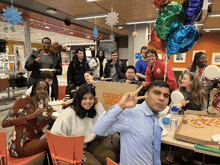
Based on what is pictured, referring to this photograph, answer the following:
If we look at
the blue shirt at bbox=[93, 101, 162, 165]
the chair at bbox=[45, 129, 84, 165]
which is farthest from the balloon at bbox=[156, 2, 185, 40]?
the chair at bbox=[45, 129, 84, 165]

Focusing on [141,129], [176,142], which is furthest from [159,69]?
[141,129]

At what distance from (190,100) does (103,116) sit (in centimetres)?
171

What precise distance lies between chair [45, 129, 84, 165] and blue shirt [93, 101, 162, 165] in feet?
0.98

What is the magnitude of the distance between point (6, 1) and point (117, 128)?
402 cm

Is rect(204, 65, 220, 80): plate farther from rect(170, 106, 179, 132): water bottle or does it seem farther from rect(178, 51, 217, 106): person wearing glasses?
rect(170, 106, 179, 132): water bottle

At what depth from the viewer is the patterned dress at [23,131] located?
5.35ft

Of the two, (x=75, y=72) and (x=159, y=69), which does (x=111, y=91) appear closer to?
(x=159, y=69)

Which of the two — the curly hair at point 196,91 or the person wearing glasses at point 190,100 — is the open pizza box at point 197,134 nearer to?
the person wearing glasses at point 190,100

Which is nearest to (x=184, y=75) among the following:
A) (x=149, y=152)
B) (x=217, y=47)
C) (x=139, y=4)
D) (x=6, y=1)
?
(x=149, y=152)

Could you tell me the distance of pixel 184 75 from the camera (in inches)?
92.6

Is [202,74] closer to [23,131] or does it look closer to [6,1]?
[23,131]

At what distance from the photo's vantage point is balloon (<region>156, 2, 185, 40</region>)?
5.49ft

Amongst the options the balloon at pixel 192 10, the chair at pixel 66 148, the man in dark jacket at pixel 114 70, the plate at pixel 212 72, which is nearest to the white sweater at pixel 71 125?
the chair at pixel 66 148

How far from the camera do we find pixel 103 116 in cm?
109
